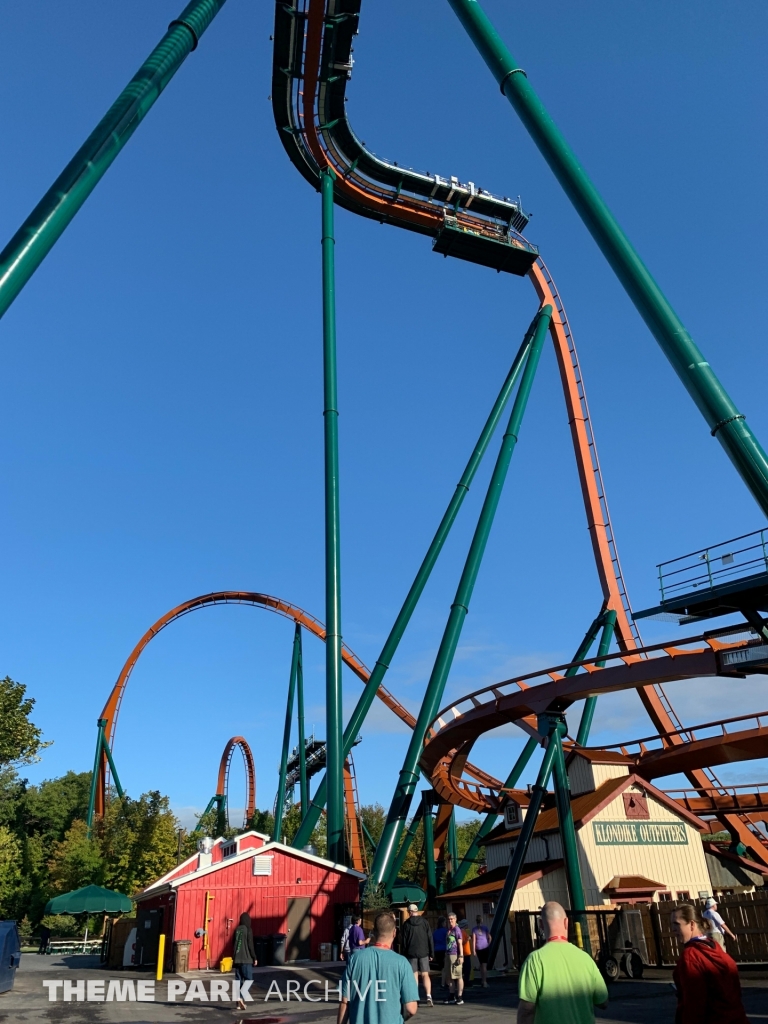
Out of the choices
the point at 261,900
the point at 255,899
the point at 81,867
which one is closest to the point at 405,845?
the point at 261,900

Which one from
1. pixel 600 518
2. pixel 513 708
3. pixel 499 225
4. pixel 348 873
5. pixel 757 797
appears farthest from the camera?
pixel 499 225

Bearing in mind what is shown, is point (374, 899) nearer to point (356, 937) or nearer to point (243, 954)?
point (356, 937)

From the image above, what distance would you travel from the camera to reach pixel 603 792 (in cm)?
1769

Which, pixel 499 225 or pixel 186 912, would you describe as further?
pixel 499 225

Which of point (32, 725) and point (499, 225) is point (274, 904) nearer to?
point (32, 725)

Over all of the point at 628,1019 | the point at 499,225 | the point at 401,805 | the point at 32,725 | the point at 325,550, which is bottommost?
the point at 628,1019

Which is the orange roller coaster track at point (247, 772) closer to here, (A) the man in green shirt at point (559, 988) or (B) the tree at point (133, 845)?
(B) the tree at point (133, 845)

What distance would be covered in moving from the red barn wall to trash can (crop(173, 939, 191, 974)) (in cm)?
34

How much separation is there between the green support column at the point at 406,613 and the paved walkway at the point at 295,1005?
6.06m

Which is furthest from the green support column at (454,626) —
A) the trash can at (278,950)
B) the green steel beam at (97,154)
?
the green steel beam at (97,154)

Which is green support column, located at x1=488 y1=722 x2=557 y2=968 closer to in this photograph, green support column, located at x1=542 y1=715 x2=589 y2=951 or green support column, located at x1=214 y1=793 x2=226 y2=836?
green support column, located at x1=542 y1=715 x2=589 y2=951

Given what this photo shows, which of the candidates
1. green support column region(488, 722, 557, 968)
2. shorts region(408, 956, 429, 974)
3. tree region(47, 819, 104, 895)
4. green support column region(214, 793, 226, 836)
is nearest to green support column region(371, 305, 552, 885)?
green support column region(488, 722, 557, 968)

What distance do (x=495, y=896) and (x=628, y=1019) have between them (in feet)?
28.4

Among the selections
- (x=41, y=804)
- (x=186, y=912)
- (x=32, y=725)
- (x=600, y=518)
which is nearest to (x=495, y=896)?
(x=186, y=912)
